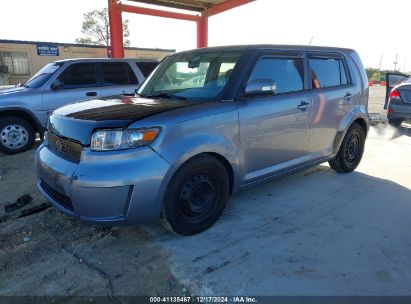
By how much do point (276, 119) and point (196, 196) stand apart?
48.9 inches

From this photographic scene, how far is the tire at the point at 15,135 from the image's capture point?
21.7 feet

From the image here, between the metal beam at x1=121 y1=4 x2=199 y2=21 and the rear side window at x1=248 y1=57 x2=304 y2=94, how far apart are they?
7.79 m

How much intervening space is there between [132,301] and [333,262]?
167cm

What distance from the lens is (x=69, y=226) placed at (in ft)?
11.8

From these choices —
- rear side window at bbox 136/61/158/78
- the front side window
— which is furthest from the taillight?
the front side window

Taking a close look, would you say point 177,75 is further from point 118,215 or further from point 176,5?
point 176,5

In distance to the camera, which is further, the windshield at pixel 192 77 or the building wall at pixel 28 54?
the building wall at pixel 28 54

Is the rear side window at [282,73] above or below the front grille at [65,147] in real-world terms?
above

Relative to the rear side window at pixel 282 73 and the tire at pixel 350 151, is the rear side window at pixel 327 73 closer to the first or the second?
the rear side window at pixel 282 73

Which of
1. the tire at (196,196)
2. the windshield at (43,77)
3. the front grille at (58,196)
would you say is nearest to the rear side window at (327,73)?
the tire at (196,196)

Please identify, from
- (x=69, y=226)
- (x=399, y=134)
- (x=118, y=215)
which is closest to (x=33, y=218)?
(x=69, y=226)

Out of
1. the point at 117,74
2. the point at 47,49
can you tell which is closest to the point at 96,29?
the point at 47,49

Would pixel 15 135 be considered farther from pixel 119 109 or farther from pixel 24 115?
pixel 119 109

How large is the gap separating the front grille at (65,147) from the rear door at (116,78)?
4.18m
